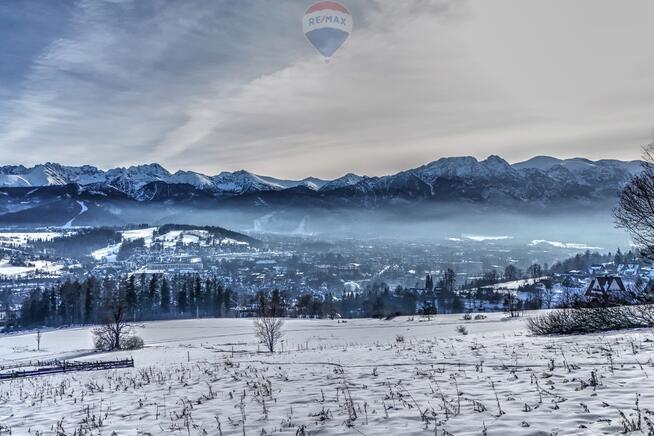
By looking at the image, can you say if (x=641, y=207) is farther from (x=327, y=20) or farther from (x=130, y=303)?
(x=130, y=303)

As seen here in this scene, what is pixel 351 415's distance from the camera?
34.1ft

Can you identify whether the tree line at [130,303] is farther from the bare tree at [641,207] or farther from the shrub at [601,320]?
the bare tree at [641,207]

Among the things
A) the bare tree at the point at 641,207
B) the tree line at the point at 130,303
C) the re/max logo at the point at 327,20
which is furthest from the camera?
the tree line at the point at 130,303

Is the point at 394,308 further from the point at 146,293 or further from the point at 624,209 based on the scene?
the point at 624,209

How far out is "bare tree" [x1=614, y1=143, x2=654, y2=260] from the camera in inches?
827

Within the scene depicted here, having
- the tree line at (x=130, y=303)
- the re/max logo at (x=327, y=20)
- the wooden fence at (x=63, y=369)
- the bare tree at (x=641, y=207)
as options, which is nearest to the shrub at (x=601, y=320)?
the bare tree at (x=641, y=207)

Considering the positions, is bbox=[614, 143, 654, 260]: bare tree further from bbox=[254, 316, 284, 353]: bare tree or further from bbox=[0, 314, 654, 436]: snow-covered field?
bbox=[254, 316, 284, 353]: bare tree

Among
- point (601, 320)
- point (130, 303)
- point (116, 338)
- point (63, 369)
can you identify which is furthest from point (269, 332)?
point (130, 303)

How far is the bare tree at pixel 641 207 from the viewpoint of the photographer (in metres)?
→ 21.0

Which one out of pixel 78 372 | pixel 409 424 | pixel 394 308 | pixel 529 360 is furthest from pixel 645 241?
pixel 394 308

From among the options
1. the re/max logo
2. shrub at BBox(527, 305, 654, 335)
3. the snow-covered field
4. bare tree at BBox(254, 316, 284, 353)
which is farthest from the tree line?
the snow-covered field

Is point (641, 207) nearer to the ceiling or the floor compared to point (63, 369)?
nearer to the ceiling

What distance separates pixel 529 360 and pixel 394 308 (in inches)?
5628

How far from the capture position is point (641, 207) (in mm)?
21406
